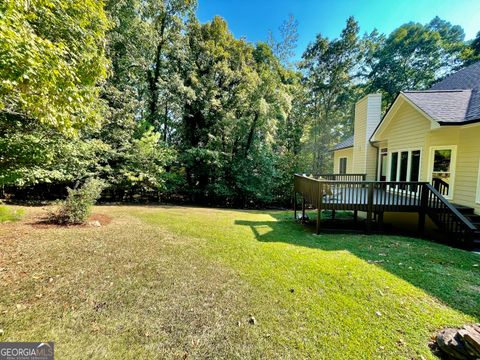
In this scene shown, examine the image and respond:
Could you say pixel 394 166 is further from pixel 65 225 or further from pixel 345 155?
pixel 65 225

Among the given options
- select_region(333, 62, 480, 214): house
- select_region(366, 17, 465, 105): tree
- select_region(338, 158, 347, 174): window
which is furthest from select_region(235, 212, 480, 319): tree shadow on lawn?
select_region(366, 17, 465, 105): tree

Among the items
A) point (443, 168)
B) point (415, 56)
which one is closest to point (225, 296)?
point (443, 168)

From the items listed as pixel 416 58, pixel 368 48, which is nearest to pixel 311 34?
pixel 368 48

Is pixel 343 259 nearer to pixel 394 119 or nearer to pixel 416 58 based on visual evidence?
pixel 394 119

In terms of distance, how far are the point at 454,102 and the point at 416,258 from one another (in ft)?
21.6

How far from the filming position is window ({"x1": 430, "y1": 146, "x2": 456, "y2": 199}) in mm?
7198

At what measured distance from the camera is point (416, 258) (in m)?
4.86

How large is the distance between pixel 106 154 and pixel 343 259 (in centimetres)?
1188

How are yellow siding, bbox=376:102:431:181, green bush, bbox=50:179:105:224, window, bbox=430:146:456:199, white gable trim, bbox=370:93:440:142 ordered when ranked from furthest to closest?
yellow siding, bbox=376:102:431:181
window, bbox=430:146:456:199
white gable trim, bbox=370:93:440:142
green bush, bbox=50:179:105:224

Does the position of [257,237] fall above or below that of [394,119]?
below

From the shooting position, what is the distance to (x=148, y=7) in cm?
1333

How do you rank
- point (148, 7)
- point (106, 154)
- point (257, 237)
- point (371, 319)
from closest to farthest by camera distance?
point (371, 319)
point (257, 237)
point (106, 154)
point (148, 7)

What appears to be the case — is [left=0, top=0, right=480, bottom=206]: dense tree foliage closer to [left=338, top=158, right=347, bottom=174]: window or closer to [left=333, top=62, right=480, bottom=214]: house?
[left=338, top=158, right=347, bottom=174]: window

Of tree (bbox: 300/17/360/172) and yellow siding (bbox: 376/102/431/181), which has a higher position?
tree (bbox: 300/17/360/172)
